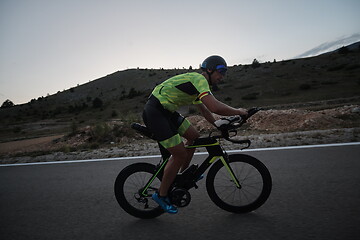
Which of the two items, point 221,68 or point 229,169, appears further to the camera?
point 229,169

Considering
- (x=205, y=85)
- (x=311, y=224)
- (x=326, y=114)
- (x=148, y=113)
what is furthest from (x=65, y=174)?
(x=326, y=114)

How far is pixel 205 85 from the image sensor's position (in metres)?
2.86

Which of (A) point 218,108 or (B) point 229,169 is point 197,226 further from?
(A) point 218,108

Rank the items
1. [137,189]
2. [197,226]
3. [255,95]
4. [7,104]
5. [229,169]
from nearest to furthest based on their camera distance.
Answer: [197,226] < [229,169] < [137,189] < [255,95] < [7,104]

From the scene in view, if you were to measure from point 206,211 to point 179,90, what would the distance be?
5.02 feet

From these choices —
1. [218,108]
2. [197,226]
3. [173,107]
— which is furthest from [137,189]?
[218,108]

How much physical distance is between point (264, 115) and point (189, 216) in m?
10.4

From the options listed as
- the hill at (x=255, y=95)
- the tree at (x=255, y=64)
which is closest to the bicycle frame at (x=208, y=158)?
the hill at (x=255, y=95)

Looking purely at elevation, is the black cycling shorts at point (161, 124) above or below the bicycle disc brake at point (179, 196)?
above

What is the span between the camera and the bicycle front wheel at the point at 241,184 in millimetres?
3049

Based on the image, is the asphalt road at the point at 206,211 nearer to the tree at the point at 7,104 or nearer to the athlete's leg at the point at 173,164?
the athlete's leg at the point at 173,164

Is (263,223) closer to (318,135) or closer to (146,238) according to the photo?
(146,238)

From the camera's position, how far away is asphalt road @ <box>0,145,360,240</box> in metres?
2.71

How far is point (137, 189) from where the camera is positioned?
132 inches
